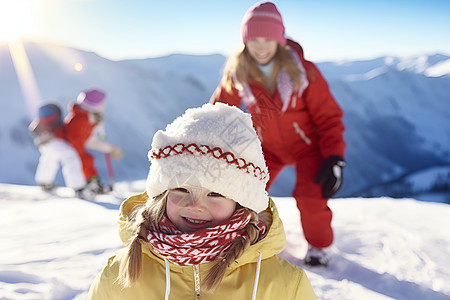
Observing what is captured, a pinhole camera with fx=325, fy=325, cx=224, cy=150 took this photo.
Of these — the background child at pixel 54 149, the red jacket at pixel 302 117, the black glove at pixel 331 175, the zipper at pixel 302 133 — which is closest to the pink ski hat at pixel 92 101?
the background child at pixel 54 149

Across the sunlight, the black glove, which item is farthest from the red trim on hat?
the sunlight

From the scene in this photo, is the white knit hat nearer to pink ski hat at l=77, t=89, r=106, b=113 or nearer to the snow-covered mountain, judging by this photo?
pink ski hat at l=77, t=89, r=106, b=113

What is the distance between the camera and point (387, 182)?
59.1ft

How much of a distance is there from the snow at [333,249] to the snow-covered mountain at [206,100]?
453cm

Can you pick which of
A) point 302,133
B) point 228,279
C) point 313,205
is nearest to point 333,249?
point 313,205

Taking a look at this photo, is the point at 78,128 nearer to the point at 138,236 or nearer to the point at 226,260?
the point at 138,236

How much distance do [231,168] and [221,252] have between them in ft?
0.72

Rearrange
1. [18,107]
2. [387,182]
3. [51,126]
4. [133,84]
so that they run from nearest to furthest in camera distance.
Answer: [51,126]
[18,107]
[133,84]
[387,182]

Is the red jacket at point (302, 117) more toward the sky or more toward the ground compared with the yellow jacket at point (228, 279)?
more toward the sky

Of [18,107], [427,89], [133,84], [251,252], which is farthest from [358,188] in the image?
[251,252]

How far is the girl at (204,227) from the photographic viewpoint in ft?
2.74

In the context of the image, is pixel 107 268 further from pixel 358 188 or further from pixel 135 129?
pixel 358 188

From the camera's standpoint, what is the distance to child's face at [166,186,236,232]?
85 centimetres

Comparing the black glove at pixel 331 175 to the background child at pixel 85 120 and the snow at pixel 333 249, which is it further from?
the background child at pixel 85 120
